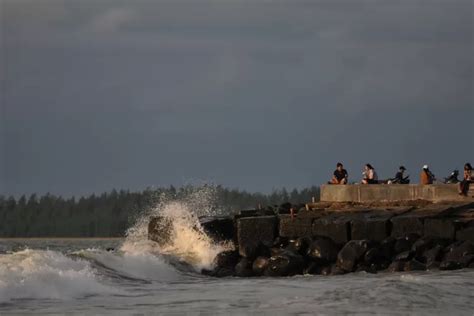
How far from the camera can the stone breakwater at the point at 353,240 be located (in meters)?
32.5

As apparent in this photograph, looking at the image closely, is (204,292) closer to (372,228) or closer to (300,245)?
(300,245)

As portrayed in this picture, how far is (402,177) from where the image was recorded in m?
38.5

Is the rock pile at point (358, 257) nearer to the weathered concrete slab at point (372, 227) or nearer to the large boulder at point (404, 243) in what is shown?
the large boulder at point (404, 243)

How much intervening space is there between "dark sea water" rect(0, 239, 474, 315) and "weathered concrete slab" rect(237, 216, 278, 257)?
1.96 m

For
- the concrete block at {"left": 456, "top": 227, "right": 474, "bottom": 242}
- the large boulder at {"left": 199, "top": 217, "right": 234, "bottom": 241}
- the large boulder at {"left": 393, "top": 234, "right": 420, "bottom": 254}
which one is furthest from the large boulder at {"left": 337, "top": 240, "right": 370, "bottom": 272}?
the large boulder at {"left": 199, "top": 217, "right": 234, "bottom": 241}

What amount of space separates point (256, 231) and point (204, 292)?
7.82 metres

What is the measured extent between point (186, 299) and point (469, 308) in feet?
19.8

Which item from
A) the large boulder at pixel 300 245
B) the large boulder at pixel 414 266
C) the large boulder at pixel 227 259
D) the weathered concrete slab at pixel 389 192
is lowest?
the large boulder at pixel 414 266

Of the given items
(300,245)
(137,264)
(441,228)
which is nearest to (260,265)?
(300,245)

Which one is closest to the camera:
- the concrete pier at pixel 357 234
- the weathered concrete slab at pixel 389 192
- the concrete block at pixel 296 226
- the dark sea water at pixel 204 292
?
the dark sea water at pixel 204 292

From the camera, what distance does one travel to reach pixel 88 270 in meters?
31.5

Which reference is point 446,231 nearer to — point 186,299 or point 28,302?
point 186,299

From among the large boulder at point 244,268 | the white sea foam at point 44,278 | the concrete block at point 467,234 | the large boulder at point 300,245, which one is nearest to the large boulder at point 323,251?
the large boulder at point 300,245

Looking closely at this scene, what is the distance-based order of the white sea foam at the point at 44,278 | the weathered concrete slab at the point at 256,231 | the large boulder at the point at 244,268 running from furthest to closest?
the weathered concrete slab at the point at 256,231, the large boulder at the point at 244,268, the white sea foam at the point at 44,278
